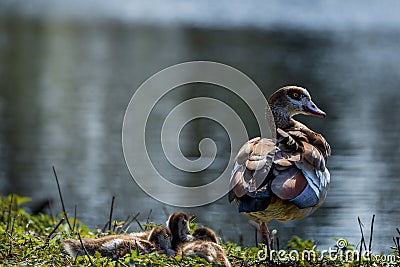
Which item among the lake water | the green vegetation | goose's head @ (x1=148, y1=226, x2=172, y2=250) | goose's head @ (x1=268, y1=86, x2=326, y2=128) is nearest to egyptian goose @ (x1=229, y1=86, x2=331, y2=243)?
the green vegetation

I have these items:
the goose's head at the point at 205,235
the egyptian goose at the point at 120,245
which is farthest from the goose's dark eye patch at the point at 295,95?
the egyptian goose at the point at 120,245

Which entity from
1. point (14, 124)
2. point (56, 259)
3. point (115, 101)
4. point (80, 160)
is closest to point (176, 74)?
point (115, 101)

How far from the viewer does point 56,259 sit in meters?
6.73

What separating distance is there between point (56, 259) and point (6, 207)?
3150 millimetres

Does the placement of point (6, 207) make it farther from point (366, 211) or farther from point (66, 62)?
point (66, 62)

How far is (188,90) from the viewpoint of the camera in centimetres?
2086

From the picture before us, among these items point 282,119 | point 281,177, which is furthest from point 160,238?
point 282,119

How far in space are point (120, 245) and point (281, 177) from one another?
1.39 m

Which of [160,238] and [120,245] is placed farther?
[160,238]

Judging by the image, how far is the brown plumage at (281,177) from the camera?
21.7 ft

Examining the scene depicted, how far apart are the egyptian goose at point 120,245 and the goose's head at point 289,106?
1.65 metres

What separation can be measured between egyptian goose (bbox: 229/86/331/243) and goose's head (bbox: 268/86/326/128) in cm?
43

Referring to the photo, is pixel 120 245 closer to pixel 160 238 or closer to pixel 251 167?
pixel 160 238

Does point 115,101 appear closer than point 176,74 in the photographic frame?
Yes
